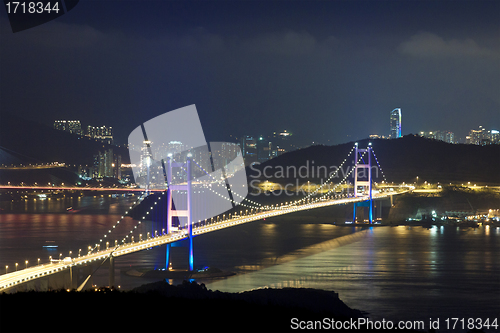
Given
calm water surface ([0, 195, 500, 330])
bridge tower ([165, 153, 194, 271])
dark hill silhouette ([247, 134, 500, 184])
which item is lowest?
calm water surface ([0, 195, 500, 330])

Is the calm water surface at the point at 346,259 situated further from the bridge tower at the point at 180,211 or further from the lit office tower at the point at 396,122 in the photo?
the lit office tower at the point at 396,122

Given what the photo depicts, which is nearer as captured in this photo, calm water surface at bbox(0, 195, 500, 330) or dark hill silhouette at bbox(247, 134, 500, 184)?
calm water surface at bbox(0, 195, 500, 330)

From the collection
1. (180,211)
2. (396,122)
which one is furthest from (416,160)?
(180,211)

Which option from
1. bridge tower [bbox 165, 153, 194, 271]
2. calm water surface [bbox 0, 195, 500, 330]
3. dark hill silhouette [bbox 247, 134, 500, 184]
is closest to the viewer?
calm water surface [bbox 0, 195, 500, 330]

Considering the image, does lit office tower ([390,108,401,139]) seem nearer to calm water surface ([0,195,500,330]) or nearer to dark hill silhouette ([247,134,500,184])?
dark hill silhouette ([247,134,500,184])

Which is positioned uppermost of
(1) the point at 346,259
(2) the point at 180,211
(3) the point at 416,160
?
(3) the point at 416,160

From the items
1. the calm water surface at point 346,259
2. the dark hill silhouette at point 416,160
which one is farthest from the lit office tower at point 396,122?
the calm water surface at point 346,259

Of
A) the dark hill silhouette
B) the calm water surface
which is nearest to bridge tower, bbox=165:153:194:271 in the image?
the calm water surface

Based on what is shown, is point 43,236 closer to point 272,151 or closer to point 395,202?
Answer: point 395,202

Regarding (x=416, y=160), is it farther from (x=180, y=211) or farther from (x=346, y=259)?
(x=180, y=211)
